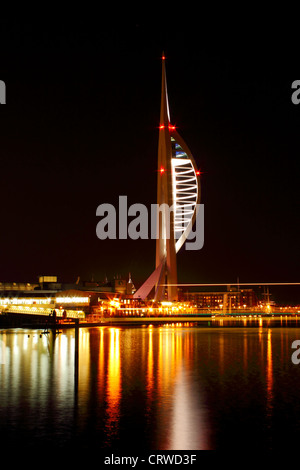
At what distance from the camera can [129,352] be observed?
23.2 meters

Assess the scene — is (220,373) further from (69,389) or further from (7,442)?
(7,442)

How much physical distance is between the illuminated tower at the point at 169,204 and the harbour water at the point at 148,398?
31.2 m

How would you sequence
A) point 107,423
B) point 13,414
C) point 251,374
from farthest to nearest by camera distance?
point 251,374
point 13,414
point 107,423

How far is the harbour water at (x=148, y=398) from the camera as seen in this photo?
33.8 feet

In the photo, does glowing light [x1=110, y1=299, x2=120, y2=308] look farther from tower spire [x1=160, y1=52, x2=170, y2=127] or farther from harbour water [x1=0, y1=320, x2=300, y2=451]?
harbour water [x1=0, y1=320, x2=300, y2=451]

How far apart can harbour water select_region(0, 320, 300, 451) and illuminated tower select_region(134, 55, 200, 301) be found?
102 ft

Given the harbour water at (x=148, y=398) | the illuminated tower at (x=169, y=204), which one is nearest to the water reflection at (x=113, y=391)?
the harbour water at (x=148, y=398)

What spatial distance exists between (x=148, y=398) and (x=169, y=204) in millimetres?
42683

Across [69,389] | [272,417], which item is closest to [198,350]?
[69,389]

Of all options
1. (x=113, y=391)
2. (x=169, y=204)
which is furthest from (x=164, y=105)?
(x=113, y=391)

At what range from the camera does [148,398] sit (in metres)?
14.0

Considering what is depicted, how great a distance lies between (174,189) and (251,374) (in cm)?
4169

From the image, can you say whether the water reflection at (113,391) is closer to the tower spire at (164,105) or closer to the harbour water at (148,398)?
the harbour water at (148,398)

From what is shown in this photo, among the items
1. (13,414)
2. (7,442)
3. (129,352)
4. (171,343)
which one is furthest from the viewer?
(171,343)
